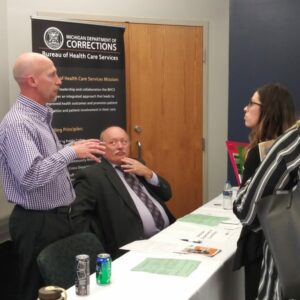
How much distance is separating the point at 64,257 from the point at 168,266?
0.47 metres

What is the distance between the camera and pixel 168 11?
16.2 feet

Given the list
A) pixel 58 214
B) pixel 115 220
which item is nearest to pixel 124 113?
pixel 115 220

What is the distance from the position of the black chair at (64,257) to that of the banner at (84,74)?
2.00m

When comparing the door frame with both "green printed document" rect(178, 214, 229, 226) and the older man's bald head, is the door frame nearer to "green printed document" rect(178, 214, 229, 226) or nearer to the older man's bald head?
the older man's bald head

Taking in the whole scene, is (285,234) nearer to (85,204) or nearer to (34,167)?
(34,167)

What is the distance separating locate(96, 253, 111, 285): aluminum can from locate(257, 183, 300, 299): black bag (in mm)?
586

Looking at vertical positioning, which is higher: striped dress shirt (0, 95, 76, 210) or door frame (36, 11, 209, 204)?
door frame (36, 11, 209, 204)

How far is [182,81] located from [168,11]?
750 mm

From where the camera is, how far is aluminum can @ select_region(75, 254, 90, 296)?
163 centimetres

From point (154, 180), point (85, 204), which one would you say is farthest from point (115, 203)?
point (154, 180)

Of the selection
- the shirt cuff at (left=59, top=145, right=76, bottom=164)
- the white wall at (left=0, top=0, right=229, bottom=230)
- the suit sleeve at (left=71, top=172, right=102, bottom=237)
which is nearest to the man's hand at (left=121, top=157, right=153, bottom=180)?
the suit sleeve at (left=71, top=172, right=102, bottom=237)

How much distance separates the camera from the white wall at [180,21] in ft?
14.1

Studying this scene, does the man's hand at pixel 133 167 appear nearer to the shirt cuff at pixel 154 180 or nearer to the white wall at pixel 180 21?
the shirt cuff at pixel 154 180

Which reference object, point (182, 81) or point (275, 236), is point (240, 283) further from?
point (182, 81)
